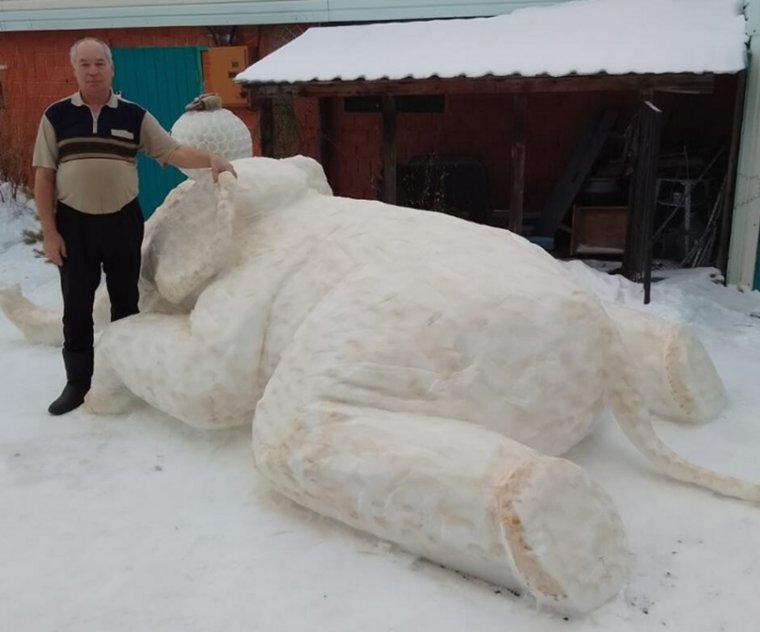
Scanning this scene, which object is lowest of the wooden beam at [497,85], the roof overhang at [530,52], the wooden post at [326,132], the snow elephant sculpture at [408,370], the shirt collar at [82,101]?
the snow elephant sculpture at [408,370]

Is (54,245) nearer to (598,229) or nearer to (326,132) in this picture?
(598,229)

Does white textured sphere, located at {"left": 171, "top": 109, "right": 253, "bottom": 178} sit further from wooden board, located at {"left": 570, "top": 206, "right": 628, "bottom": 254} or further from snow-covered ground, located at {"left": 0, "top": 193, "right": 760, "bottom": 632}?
wooden board, located at {"left": 570, "top": 206, "right": 628, "bottom": 254}

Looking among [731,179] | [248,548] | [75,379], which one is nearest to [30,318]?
[75,379]

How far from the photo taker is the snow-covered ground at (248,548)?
74.4 inches

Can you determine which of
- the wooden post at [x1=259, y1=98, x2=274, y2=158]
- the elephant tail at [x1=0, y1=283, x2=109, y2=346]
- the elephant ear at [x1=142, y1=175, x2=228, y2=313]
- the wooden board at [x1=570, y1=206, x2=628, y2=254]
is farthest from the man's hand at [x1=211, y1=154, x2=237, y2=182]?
the wooden board at [x1=570, y1=206, x2=628, y2=254]

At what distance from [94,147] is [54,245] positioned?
0.41 meters

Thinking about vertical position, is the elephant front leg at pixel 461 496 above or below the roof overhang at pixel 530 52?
below

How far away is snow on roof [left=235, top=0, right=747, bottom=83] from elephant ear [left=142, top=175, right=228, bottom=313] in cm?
316

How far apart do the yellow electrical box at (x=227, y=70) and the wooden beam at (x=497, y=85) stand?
135 centimetres

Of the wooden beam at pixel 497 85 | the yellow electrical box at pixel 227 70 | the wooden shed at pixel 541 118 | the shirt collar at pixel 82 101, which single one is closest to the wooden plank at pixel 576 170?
the wooden shed at pixel 541 118

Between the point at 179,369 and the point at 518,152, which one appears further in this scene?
the point at 518,152

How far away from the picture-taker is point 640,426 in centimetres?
233

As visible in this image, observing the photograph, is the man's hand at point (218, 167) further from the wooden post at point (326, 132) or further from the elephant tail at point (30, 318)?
the wooden post at point (326, 132)

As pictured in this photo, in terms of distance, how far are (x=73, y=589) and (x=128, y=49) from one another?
7038mm
